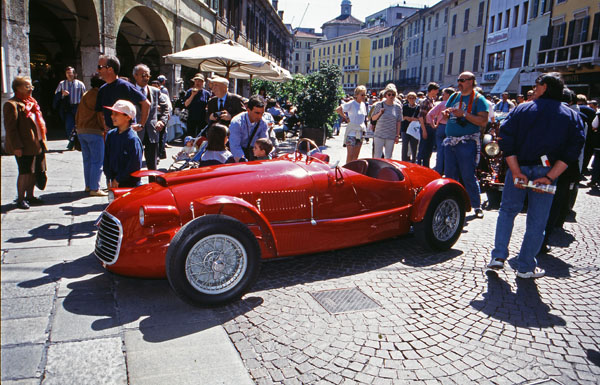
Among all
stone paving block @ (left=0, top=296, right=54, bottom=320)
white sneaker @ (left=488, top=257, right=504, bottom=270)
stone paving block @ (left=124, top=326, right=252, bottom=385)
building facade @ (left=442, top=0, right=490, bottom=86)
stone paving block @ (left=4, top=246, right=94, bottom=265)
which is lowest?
stone paving block @ (left=124, top=326, right=252, bottom=385)

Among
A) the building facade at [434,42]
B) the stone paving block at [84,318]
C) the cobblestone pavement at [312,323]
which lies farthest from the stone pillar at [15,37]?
the building facade at [434,42]

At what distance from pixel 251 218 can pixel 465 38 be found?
4222cm

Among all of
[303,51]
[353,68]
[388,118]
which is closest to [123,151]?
[388,118]

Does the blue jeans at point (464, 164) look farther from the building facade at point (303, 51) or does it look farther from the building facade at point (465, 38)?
the building facade at point (303, 51)

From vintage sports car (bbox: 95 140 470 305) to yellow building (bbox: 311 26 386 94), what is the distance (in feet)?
256

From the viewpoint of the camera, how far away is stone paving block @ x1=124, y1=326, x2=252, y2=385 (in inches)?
99.6

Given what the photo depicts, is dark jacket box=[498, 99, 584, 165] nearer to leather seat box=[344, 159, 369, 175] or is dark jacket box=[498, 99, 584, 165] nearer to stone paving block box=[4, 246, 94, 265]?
leather seat box=[344, 159, 369, 175]

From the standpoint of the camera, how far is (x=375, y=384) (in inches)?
101

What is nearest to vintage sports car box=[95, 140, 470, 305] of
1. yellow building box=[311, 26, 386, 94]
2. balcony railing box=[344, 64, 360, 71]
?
yellow building box=[311, 26, 386, 94]

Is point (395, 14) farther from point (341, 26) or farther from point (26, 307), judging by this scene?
point (26, 307)

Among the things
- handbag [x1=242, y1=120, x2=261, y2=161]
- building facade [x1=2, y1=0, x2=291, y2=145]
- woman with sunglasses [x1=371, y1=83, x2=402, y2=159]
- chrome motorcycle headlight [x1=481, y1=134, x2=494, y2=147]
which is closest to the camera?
handbag [x1=242, y1=120, x2=261, y2=161]

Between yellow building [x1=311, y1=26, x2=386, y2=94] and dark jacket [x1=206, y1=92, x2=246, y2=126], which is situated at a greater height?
yellow building [x1=311, y1=26, x2=386, y2=94]

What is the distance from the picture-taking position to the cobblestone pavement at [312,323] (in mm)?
2654

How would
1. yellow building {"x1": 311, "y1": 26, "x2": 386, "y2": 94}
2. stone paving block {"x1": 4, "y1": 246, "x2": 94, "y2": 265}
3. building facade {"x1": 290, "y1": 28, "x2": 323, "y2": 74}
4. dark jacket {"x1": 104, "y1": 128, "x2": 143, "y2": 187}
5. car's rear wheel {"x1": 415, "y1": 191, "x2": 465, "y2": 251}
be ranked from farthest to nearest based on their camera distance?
1. building facade {"x1": 290, "y1": 28, "x2": 323, "y2": 74}
2. yellow building {"x1": 311, "y1": 26, "x2": 386, "y2": 94}
3. dark jacket {"x1": 104, "y1": 128, "x2": 143, "y2": 187}
4. car's rear wheel {"x1": 415, "y1": 191, "x2": 465, "y2": 251}
5. stone paving block {"x1": 4, "y1": 246, "x2": 94, "y2": 265}
